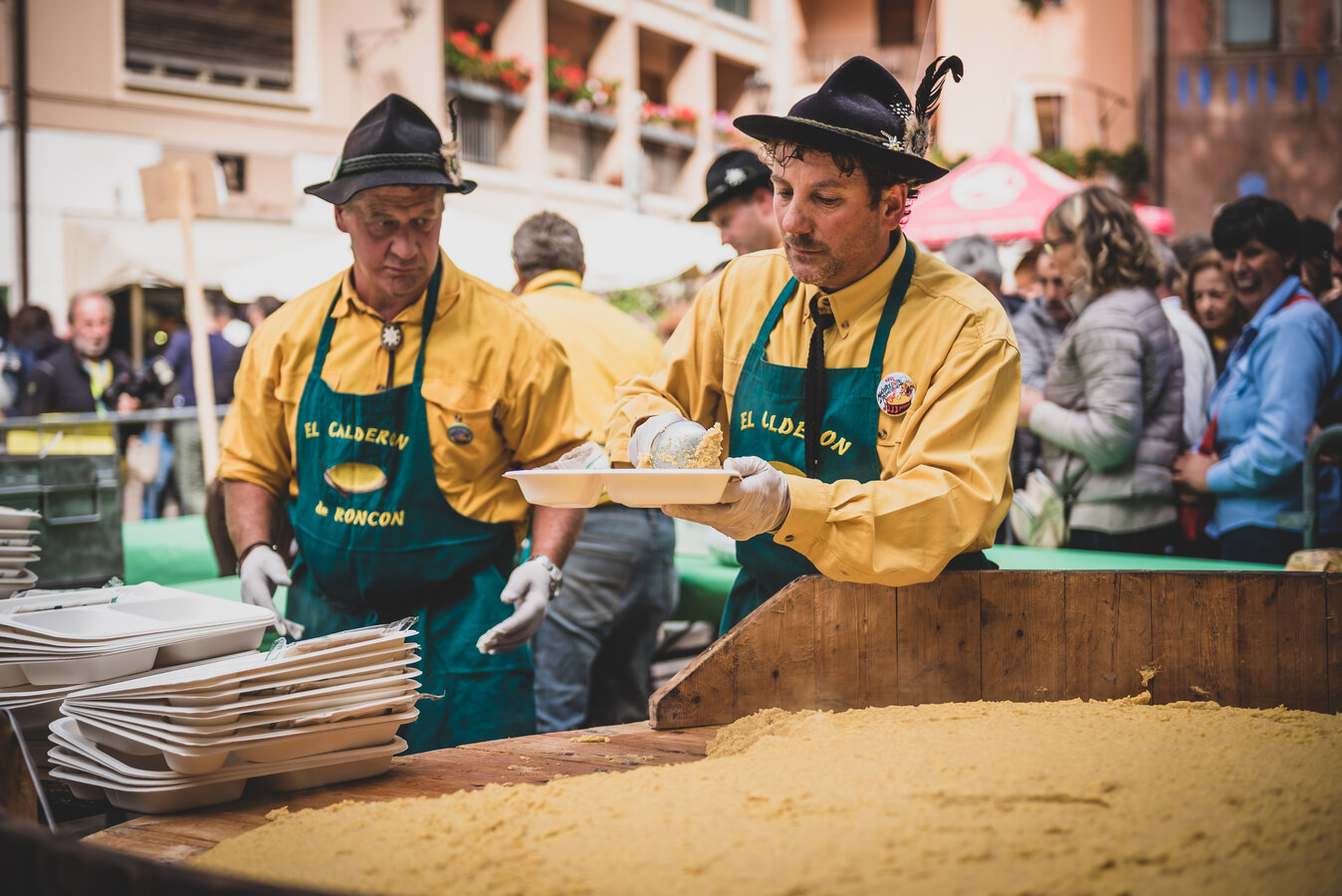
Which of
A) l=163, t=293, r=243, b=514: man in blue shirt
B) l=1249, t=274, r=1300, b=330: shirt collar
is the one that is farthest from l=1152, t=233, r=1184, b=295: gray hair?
l=163, t=293, r=243, b=514: man in blue shirt

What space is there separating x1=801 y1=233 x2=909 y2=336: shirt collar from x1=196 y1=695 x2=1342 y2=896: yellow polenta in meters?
0.90

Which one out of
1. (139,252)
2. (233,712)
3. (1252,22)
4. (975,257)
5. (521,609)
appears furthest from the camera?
(1252,22)

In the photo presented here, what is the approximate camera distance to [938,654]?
70.8 inches

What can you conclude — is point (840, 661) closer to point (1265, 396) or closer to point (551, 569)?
point (551, 569)

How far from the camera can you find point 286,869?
1125 millimetres

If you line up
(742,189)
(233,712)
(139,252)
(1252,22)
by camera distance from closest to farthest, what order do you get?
1. (233,712)
2. (742,189)
3. (139,252)
4. (1252,22)

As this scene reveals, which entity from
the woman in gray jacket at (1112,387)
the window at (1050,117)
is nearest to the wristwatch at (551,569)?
the woman in gray jacket at (1112,387)

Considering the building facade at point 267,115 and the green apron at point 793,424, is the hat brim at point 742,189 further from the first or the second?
the building facade at point 267,115

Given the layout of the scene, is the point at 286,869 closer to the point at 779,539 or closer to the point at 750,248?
the point at 779,539

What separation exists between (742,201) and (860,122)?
81.3 inches

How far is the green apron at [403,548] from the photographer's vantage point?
2.49m

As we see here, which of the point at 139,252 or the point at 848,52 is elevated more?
the point at 848,52

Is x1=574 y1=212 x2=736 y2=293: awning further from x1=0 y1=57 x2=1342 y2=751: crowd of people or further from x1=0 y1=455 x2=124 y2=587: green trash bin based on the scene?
x1=0 y1=455 x2=124 y2=587: green trash bin

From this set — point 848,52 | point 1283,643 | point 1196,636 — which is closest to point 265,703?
point 1196,636
